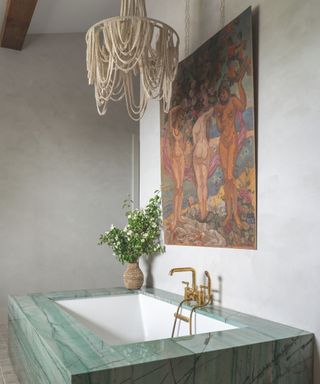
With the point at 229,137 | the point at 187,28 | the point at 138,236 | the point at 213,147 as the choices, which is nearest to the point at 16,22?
the point at 187,28

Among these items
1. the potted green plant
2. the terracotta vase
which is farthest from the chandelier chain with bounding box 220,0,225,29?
the terracotta vase

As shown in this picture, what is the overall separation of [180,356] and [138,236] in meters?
1.74

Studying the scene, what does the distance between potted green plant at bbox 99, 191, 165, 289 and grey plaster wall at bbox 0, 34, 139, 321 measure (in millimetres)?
1402

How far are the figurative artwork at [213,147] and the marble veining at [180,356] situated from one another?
56 cm

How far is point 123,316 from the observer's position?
3246 millimetres

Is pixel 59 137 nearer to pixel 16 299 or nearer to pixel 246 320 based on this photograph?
pixel 16 299

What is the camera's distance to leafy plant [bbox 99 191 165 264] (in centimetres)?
340

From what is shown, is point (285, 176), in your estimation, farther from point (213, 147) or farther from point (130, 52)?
point (130, 52)

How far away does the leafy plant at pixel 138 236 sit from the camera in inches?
134

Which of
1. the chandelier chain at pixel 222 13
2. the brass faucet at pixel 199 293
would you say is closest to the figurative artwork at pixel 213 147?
the chandelier chain at pixel 222 13

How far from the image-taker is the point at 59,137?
479cm

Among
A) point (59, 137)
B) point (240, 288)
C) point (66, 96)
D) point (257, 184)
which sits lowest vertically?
point (240, 288)

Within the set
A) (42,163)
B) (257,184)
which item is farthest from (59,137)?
(257,184)

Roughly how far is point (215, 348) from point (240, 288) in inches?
27.7
